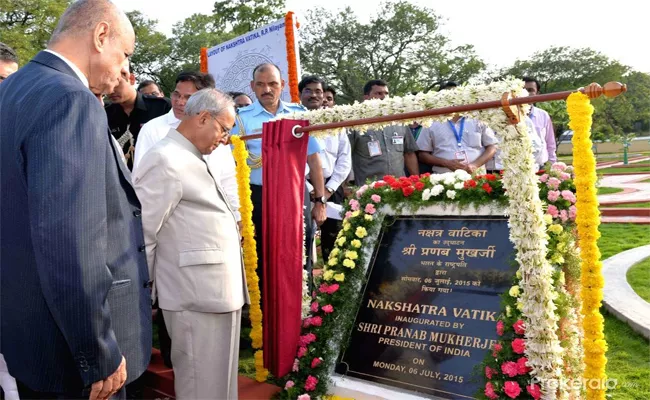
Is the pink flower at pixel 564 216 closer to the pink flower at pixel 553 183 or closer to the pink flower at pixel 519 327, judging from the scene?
the pink flower at pixel 553 183

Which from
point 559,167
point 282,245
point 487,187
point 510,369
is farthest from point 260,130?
point 510,369

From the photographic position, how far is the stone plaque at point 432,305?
3.00 m

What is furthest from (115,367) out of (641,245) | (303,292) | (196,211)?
(641,245)

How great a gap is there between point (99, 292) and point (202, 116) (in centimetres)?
146

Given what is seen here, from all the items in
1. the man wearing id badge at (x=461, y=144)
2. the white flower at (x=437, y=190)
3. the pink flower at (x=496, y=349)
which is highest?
the man wearing id badge at (x=461, y=144)

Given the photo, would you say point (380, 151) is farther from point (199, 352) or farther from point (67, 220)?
point (67, 220)

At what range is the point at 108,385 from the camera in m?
1.75

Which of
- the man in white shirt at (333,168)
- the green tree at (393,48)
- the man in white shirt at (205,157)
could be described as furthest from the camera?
the green tree at (393,48)

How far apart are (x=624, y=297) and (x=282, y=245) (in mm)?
3339

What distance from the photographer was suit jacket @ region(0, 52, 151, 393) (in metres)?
1.61

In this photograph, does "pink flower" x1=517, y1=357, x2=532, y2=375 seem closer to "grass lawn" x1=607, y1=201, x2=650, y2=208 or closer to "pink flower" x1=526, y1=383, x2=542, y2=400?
"pink flower" x1=526, y1=383, x2=542, y2=400

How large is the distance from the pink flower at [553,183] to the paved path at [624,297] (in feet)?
5.84

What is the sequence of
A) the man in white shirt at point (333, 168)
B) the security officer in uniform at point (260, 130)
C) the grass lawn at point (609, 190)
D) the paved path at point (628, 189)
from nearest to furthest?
the security officer in uniform at point (260, 130) → the man in white shirt at point (333, 168) → the paved path at point (628, 189) → the grass lawn at point (609, 190)

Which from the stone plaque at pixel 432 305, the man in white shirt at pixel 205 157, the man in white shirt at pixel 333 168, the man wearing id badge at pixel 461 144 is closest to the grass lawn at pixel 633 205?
the man wearing id badge at pixel 461 144
